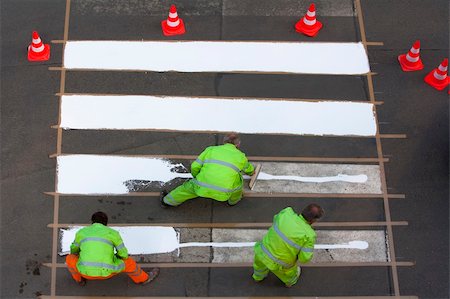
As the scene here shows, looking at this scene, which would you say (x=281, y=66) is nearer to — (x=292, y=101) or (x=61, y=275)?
(x=292, y=101)

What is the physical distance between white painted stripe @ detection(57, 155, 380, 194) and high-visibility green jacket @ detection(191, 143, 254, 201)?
1549mm

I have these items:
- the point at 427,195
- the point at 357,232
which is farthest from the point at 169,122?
the point at 427,195

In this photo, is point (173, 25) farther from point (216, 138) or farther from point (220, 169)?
point (220, 169)

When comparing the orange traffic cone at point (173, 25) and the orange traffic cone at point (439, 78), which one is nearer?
the orange traffic cone at point (439, 78)

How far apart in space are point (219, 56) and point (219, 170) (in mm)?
3457

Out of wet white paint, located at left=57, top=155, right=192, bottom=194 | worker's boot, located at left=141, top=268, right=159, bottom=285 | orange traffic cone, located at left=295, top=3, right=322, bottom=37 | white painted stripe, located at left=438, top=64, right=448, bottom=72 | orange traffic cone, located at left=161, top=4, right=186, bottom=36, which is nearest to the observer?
worker's boot, located at left=141, top=268, right=159, bottom=285

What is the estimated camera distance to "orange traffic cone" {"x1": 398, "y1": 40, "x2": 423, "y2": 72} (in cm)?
994

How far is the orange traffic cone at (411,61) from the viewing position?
32.6 ft

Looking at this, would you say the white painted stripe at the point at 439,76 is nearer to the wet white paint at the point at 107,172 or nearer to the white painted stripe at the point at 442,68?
the white painted stripe at the point at 442,68

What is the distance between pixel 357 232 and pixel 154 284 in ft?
11.1

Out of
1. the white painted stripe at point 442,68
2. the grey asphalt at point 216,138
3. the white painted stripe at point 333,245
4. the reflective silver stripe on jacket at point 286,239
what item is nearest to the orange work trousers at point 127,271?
the grey asphalt at point 216,138

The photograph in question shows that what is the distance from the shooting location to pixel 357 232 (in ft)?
28.8

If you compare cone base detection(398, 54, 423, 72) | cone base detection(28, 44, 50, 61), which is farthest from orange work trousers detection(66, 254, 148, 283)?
cone base detection(398, 54, 423, 72)

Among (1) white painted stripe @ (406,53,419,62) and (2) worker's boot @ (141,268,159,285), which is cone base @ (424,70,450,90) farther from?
(2) worker's boot @ (141,268,159,285)
